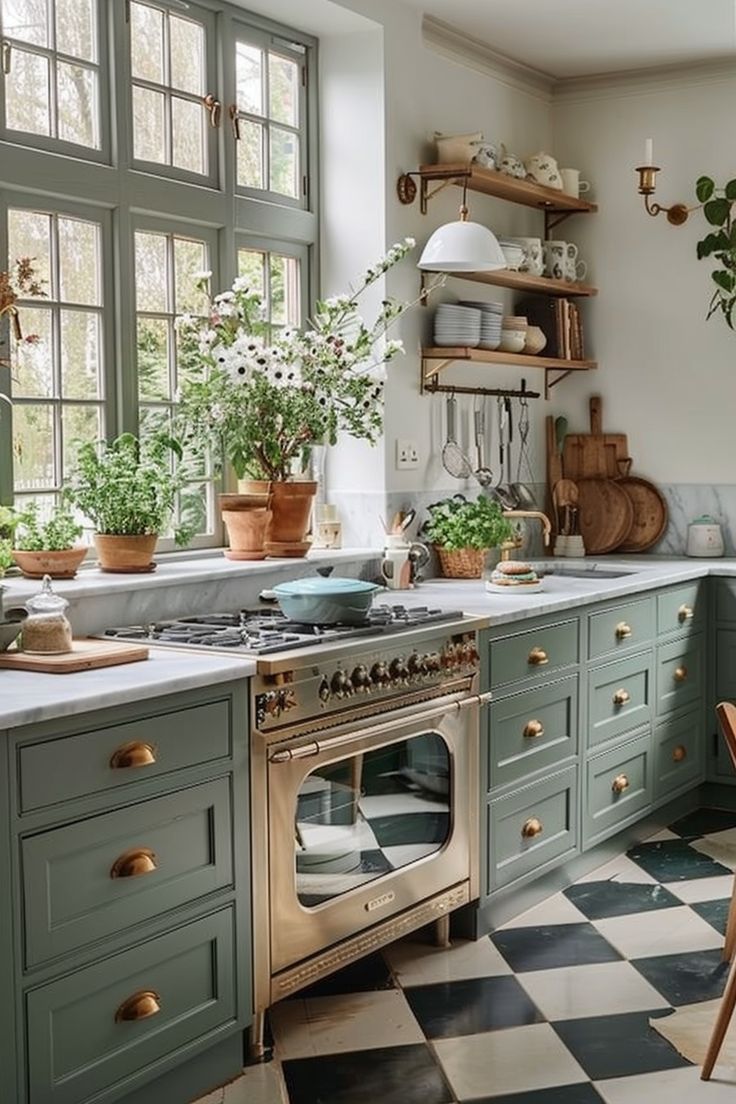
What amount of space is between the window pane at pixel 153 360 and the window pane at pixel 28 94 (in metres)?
0.59

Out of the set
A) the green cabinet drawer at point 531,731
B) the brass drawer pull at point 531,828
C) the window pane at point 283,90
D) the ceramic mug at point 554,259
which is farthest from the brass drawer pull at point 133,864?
the ceramic mug at point 554,259

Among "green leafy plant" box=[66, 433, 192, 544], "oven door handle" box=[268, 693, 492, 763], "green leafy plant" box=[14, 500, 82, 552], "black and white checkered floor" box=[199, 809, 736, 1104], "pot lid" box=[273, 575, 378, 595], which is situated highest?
"green leafy plant" box=[66, 433, 192, 544]

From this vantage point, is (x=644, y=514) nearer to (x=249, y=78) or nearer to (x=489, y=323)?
(x=489, y=323)

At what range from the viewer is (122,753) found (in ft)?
8.64

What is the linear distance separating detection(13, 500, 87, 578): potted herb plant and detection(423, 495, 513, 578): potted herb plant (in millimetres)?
1482

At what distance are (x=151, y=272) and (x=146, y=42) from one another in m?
0.62

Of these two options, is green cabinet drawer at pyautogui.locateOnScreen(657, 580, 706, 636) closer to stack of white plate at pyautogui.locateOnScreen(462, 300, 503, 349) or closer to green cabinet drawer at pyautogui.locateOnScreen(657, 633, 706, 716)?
green cabinet drawer at pyautogui.locateOnScreen(657, 633, 706, 716)

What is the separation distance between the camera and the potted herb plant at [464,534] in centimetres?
457

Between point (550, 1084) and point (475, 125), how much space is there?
10.9ft

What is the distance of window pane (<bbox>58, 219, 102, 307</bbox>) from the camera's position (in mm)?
3635

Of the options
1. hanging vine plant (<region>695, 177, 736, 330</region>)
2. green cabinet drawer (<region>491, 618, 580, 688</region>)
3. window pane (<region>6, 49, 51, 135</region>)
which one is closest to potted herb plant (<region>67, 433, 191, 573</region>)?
window pane (<region>6, 49, 51, 135</region>)

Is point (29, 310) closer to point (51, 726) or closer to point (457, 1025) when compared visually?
point (51, 726)

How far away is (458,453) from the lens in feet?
16.1

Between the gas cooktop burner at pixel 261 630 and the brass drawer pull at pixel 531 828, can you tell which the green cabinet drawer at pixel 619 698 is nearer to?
the brass drawer pull at pixel 531 828
